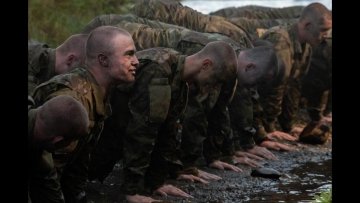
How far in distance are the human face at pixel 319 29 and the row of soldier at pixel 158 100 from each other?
12mm

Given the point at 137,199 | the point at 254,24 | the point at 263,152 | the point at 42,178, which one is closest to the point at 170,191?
the point at 137,199

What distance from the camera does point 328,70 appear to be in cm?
964

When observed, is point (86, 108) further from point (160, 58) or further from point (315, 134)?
point (315, 134)

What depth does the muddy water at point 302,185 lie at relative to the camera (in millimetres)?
5929

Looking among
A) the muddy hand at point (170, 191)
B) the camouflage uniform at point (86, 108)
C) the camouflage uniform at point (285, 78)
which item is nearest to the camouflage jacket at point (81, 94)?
the camouflage uniform at point (86, 108)

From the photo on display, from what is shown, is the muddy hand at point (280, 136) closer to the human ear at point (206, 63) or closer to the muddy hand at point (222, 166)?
the muddy hand at point (222, 166)

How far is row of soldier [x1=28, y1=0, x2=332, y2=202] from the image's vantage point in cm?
433

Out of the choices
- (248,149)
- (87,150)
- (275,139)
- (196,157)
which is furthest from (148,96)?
(275,139)

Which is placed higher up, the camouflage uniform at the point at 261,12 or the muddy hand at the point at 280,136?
the camouflage uniform at the point at 261,12

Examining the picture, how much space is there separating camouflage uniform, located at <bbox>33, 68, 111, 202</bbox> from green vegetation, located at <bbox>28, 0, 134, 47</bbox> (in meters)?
3.17

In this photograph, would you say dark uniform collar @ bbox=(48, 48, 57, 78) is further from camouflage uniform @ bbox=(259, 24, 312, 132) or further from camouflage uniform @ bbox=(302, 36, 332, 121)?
camouflage uniform @ bbox=(302, 36, 332, 121)
